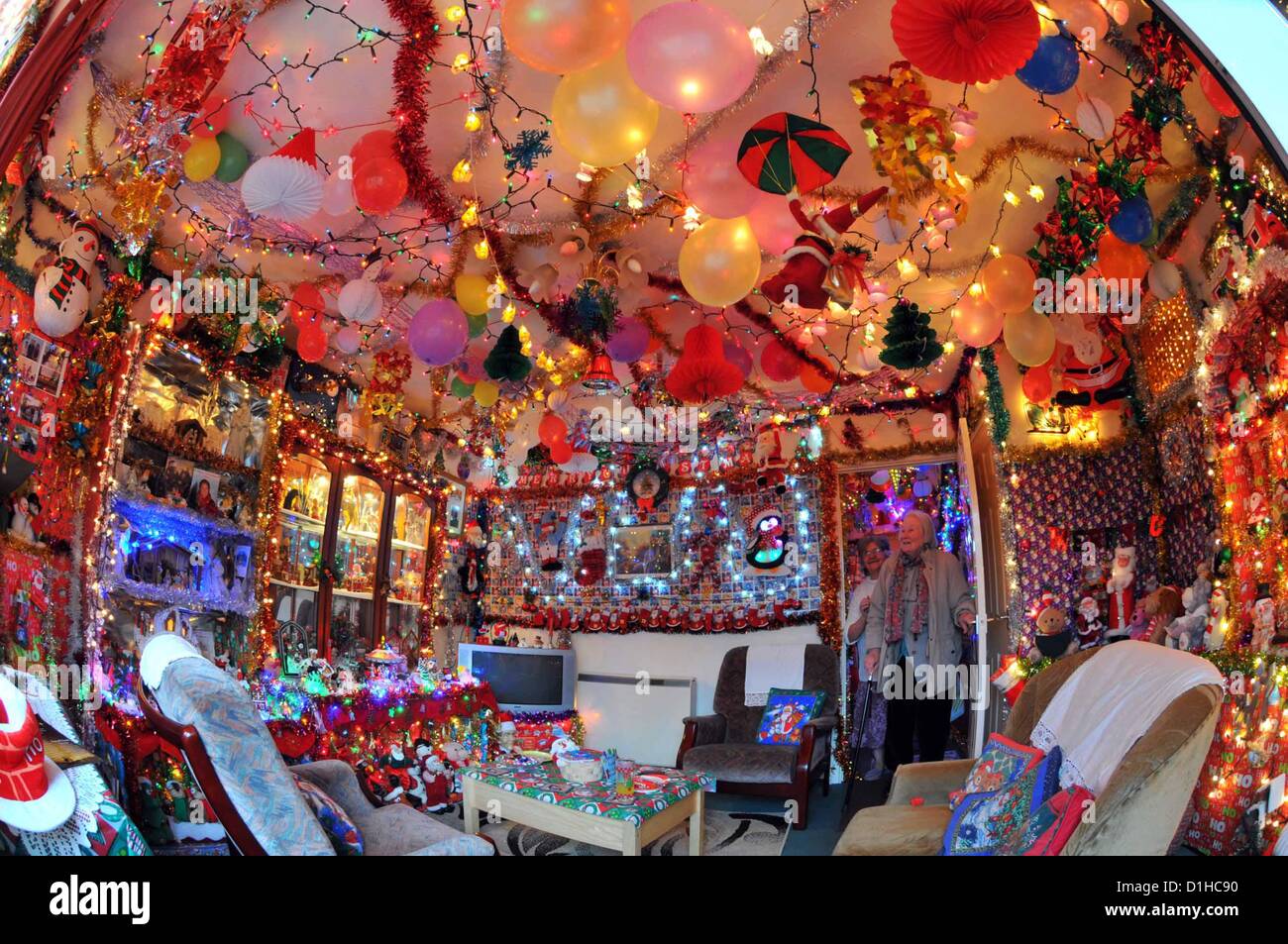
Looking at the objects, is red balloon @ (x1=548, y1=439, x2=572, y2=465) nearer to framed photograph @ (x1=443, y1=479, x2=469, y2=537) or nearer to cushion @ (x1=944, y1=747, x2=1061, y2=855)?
framed photograph @ (x1=443, y1=479, x2=469, y2=537)

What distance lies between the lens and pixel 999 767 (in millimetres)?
2742

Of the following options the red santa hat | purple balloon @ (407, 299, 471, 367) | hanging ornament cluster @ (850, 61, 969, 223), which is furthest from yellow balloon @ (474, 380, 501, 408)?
the red santa hat

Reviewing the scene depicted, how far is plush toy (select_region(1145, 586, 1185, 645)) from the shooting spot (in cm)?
382

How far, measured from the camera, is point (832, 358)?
6.04 m

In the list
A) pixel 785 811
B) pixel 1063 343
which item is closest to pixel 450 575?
pixel 785 811

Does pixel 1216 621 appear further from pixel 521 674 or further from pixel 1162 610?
pixel 521 674

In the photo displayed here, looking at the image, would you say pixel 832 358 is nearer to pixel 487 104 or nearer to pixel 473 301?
pixel 473 301

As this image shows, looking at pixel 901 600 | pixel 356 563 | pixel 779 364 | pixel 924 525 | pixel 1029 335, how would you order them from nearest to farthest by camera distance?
1. pixel 1029 335
2. pixel 779 364
3. pixel 356 563
4. pixel 901 600
5. pixel 924 525

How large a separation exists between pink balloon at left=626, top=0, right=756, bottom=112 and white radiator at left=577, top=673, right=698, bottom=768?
5067 mm

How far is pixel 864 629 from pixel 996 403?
2.14m

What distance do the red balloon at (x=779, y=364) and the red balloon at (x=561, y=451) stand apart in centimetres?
160

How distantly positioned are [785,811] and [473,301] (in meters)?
3.72

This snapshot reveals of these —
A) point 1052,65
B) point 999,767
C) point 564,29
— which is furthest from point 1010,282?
A: point 564,29
